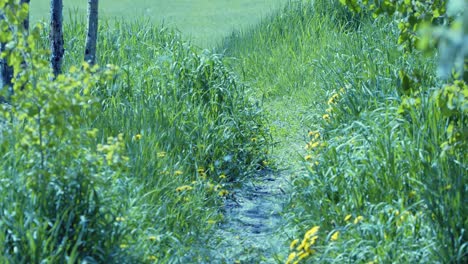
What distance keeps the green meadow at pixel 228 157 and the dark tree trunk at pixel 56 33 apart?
38 cm

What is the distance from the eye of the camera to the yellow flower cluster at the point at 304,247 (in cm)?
369

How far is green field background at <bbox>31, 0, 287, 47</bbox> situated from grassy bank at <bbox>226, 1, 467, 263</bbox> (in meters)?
3.89

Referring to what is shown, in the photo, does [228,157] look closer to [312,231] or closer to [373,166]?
[373,166]

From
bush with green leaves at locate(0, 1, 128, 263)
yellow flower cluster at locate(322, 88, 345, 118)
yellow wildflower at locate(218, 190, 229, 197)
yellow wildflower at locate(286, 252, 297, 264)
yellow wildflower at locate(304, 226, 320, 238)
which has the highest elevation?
bush with green leaves at locate(0, 1, 128, 263)

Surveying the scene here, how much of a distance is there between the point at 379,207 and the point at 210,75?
7.73ft

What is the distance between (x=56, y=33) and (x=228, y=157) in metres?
1.47

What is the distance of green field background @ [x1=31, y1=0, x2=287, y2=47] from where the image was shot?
10555 millimetres

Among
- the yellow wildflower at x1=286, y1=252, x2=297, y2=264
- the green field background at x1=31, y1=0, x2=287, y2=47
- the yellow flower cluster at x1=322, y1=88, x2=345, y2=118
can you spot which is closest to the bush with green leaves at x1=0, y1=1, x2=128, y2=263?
the yellow wildflower at x1=286, y1=252, x2=297, y2=264

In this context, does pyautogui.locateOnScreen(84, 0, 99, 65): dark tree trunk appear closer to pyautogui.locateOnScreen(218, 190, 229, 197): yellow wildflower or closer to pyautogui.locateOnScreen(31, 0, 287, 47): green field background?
pyautogui.locateOnScreen(218, 190, 229, 197): yellow wildflower

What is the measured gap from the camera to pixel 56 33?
5.49 meters

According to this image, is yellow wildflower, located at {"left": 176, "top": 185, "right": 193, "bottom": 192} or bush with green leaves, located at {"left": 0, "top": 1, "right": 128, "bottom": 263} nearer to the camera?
bush with green leaves, located at {"left": 0, "top": 1, "right": 128, "bottom": 263}

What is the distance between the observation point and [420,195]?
3719mm

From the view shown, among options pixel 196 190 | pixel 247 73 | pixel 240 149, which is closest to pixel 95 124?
pixel 196 190

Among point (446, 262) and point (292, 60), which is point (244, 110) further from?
point (446, 262)
